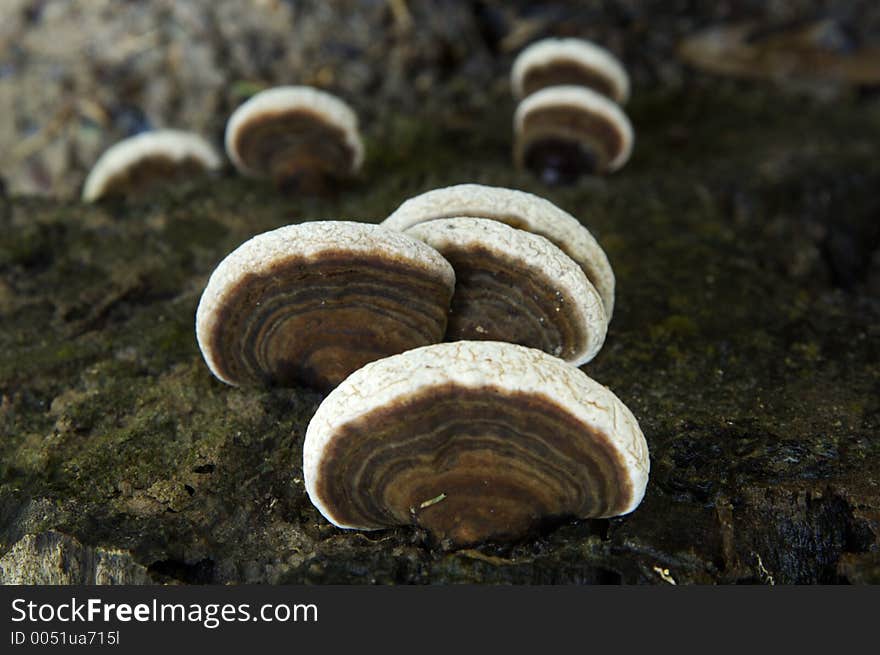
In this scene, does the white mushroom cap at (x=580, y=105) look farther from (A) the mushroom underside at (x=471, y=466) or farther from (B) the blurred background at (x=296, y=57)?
(A) the mushroom underside at (x=471, y=466)

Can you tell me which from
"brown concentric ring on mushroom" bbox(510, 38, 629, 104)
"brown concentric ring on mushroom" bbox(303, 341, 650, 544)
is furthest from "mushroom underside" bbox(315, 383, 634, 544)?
"brown concentric ring on mushroom" bbox(510, 38, 629, 104)

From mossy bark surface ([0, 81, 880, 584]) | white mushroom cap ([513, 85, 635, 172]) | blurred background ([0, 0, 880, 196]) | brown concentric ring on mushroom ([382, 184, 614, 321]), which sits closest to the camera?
mossy bark surface ([0, 81, 880, 584])

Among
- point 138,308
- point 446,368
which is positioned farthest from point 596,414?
point 138,308

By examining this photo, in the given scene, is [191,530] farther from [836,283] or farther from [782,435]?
[836,283]

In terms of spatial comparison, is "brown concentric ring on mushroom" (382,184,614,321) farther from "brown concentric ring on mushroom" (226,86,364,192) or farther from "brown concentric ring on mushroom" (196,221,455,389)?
"brown concentric ring on mushroom" (226,86,364,192)

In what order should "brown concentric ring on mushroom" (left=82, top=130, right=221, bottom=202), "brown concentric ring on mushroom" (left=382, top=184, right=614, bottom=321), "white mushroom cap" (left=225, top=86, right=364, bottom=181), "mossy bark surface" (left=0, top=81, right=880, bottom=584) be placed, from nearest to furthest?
1. "mossy bark surface" (left=0, top=81, right=880, bottom=584)
2. "brown concentric ring on mushroom" (left=382, top=184, right=614, bottom=321)
3. "white mushroom cap" (left=225, top=86, right=364, bottom=181)
4. "brown concentric ring on mushroom" (left=82, top=130, right=221, bottom=202)
